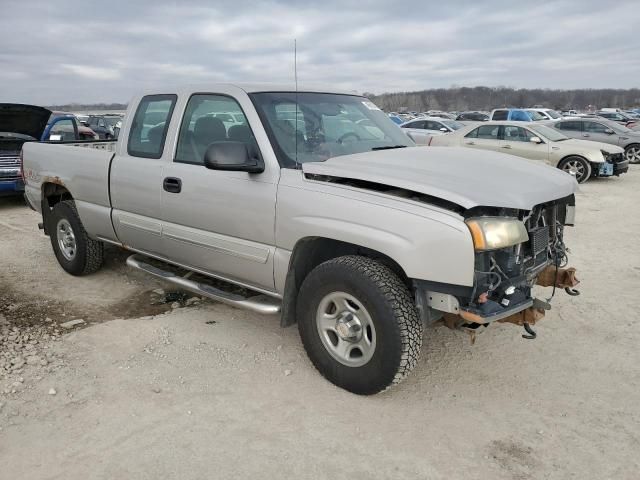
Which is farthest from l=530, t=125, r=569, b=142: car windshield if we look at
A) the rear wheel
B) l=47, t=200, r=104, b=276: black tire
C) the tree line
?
the tree line

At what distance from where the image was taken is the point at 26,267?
237 inches

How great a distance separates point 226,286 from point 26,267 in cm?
253

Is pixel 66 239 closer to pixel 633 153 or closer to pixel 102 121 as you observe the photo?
pixel 102 121

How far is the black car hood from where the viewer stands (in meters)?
9.19

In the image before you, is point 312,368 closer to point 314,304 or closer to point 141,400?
point 314,304

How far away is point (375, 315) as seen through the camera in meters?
3.13

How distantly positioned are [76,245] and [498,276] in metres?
4.33

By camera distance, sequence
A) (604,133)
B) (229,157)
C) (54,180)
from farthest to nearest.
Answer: (604,133) < (54,180) < (229,157)

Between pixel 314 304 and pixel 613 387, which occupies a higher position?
pixel 314 304

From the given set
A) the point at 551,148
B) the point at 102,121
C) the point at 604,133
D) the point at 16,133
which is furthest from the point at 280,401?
the point at 102,121

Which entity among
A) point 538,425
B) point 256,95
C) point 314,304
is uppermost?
point 256,95

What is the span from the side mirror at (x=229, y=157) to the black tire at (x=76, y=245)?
8.48 feet

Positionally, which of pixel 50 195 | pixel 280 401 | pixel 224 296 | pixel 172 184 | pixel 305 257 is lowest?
pixel 280 401

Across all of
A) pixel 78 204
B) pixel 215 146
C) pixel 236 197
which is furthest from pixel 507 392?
pixel 78 204
